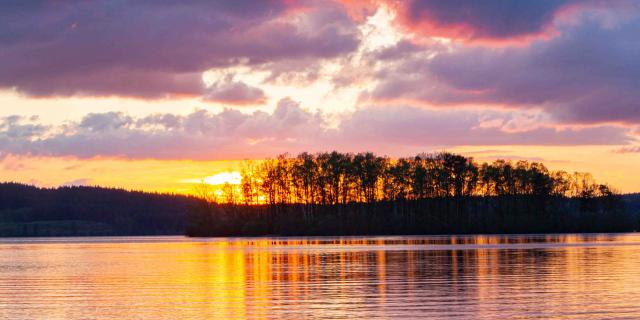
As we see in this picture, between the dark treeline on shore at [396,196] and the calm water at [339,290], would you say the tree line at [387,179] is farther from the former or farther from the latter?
the calm water at [339,290]

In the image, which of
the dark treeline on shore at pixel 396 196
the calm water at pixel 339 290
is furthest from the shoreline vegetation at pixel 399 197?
the calm water at pixel 339 290

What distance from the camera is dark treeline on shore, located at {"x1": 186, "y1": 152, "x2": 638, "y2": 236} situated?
160m

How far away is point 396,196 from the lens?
16788cm

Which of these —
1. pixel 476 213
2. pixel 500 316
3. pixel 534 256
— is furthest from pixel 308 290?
pixel 476 213

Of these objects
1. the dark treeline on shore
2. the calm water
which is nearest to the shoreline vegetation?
the dark treeline on shore

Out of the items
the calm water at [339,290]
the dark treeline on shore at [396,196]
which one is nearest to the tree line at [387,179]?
the dark treeline on shore at [396,196]

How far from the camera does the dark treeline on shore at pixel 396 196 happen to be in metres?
160

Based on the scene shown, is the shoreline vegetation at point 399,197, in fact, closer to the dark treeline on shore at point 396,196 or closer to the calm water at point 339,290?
the dark treeline on shore at point 396,196

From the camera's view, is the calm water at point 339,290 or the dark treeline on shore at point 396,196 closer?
the calm water at point 339,290

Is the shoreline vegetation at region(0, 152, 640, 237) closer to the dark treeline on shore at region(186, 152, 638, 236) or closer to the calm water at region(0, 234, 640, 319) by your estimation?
the dark treeline on shore at region(186, 152, 638, 236)

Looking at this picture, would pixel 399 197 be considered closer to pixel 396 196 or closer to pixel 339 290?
pixel 396 196

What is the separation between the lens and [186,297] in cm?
3959

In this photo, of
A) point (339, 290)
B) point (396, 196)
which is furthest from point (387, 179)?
point (339, 290)

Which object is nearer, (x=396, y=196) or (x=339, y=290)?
(x=339, y=290)
